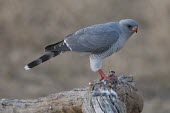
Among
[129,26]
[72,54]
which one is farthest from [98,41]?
[72,54]

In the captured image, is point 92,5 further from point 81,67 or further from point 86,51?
point 86,51

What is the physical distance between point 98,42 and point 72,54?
6460mm

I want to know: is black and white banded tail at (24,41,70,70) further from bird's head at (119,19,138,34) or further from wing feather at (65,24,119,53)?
bird's head at (119,19,138,34)

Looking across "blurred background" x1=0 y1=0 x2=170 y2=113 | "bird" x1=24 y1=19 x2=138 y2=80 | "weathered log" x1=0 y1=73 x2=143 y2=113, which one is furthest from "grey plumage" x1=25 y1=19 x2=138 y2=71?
"blurred background" x1=0 y1=0 x2=170 y2=113

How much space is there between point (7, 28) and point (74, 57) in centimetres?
167

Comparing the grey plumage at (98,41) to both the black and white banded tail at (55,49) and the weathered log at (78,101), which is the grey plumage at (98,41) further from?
the weathered log at (78,101)

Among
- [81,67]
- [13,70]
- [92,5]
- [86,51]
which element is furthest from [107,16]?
[86,51]

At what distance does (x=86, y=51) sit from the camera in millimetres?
6219

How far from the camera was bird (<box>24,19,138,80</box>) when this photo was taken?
6.14 m

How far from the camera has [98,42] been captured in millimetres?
6199

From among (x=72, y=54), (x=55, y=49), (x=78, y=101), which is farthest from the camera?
(x=72, y=54)

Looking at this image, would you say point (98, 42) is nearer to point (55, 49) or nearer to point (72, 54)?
point (55, 49)

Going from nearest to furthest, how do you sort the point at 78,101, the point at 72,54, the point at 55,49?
the point at 78,101 → the point at 55,49 → the point at 72,54

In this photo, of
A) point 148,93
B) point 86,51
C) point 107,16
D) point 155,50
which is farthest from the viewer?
point 107,16
